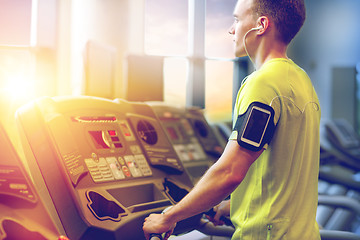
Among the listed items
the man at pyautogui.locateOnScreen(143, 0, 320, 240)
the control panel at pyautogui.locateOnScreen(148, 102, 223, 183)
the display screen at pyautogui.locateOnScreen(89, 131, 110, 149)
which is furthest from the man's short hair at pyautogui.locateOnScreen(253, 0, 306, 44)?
the control panel at pyautogui.locateOnScreen(148, 102, 223, 183)

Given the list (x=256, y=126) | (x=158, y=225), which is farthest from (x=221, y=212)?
(x=256, y=126)

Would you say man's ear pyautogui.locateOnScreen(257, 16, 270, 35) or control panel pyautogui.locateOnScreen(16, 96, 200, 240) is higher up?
man's ear pyautogui.locateOnScreen(257, 16, 270, 35)

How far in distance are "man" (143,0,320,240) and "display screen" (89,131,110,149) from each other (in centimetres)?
50

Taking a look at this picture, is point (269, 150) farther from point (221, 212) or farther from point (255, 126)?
point (221, 212)

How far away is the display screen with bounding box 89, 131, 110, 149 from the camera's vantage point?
5.52ft

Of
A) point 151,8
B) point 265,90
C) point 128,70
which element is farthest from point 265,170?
point 151,8

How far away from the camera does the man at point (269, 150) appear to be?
3.85 feet

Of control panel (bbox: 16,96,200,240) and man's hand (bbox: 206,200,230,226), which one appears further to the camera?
man's hand (bbox: 206,200,230,226)

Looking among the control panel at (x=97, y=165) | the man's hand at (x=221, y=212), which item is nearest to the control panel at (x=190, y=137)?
the control panel at (x=97, y=165)

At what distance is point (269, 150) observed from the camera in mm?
1259

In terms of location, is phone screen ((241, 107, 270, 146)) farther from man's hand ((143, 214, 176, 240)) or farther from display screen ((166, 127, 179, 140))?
A: display screen ((166, 127, 179, 140))

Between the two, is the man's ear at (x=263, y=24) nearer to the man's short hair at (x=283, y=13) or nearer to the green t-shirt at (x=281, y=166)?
the man's short hair at (x=283, y=13)

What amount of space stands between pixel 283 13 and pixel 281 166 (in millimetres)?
500

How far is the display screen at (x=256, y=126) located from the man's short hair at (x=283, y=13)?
1.09 ft
